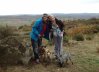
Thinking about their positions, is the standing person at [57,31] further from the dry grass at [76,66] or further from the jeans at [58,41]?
the dry grass at [76,66]

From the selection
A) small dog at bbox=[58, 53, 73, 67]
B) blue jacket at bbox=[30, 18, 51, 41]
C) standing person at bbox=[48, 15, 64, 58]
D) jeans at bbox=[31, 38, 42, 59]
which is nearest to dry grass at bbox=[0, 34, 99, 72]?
small dog at bbox=[58, 53, 73, 67]

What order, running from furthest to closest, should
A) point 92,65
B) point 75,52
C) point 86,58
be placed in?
point 75,52
point 86,58
point 92,65

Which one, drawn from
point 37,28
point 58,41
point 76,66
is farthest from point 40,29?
point 76,66

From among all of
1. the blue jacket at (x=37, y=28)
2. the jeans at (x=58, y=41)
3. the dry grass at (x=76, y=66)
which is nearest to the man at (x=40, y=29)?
the blue jacket at (x=37, y=28)

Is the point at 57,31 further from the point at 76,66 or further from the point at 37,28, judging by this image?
the point at 76,66

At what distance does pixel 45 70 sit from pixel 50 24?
1562mm

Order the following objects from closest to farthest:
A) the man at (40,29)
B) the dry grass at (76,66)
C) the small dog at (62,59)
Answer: the dry grass at (76,66), the man at (40,29), the small dog at (62,59)

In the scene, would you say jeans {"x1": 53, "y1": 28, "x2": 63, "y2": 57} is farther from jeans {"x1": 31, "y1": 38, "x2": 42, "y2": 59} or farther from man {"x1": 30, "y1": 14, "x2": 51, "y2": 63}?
jeans {"x1": 31, "y1": 38, "x2": 42, "y2": 59}

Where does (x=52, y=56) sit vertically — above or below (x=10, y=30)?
below

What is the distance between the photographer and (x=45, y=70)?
1158 centimetres

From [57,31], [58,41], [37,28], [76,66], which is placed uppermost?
[37,28]

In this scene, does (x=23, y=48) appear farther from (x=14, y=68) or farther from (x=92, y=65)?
(x=92, y=65)

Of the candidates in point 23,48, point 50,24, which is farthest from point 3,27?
point 50,24

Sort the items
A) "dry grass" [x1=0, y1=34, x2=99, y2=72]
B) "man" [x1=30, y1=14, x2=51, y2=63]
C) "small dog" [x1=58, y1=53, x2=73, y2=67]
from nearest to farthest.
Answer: "dry grass" [x1=0, y1=34, x2=99, y2=72], "man" [x1=30, y1=14, x2=51, y2=63], "small dog" [x1=58, y1=53, x2=73, y2=67]
